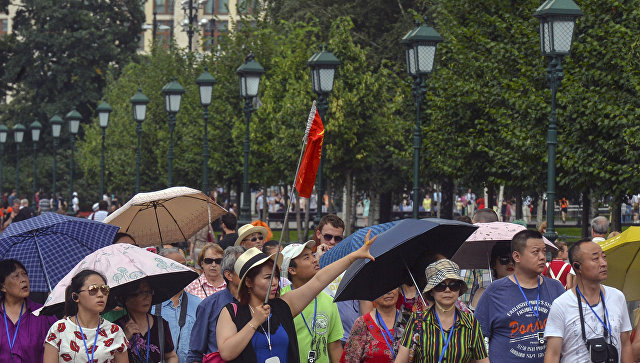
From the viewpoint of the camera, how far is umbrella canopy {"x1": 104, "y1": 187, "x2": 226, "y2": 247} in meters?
13.7

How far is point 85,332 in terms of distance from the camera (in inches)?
291

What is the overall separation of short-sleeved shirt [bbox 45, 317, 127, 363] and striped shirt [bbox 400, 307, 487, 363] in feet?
5.74

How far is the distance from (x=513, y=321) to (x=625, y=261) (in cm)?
143

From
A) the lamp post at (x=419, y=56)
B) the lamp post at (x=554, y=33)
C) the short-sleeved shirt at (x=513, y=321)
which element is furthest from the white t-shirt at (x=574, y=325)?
the lamp post at (x=419, y=56)

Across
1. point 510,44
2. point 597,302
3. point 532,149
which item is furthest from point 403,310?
point 510,44

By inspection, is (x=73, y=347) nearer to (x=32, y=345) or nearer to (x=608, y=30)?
(x=32, y=345)

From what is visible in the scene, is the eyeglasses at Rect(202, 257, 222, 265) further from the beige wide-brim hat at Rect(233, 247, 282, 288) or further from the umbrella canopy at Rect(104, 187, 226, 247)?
the beige wide-brim hat at Rect(233, 247, 282, 288)

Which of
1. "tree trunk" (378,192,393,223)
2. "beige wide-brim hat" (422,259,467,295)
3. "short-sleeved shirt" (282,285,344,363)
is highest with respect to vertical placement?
"beige wide-brim hat" (422,259,467,295)

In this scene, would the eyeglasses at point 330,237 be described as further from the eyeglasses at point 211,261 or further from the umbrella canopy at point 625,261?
the umbrella canopy at point 625,261

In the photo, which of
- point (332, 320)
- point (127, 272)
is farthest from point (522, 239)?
point (127, 272)

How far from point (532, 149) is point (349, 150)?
11.0m

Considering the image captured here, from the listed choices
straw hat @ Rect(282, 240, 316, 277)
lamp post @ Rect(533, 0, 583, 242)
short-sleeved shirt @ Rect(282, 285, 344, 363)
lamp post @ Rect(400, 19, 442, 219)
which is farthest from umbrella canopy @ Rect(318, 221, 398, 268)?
lamp post @ Rect(400, 19, 442, 219)

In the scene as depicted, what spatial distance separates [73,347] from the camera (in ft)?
24.1

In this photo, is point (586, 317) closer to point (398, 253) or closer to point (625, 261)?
point (398, 253)
